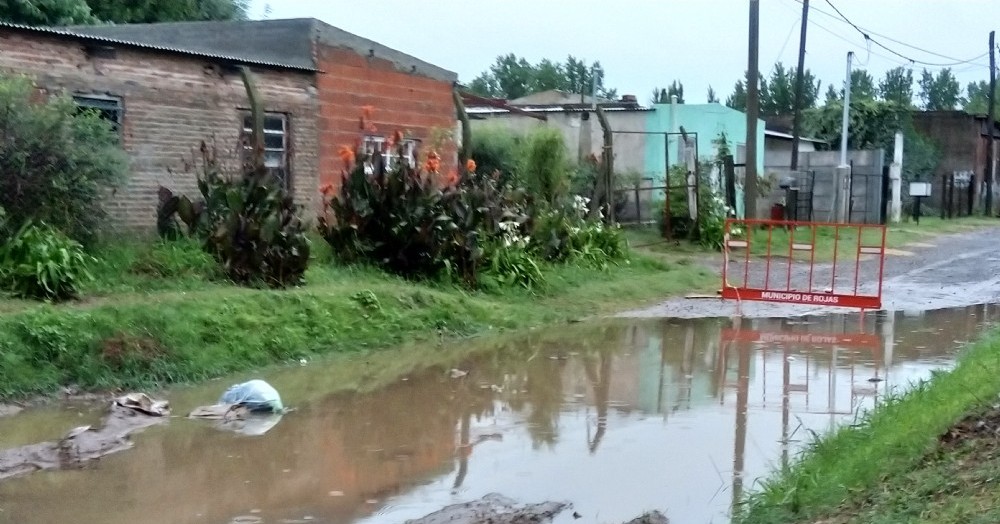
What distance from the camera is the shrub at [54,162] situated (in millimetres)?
13016

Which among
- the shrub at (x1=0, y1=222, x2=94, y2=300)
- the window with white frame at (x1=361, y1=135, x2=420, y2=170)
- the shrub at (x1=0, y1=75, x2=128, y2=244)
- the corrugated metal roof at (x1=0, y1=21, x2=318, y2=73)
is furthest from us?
the window with white frame at (x1=361, y1=135, x2=420, y2=170)

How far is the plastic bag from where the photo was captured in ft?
34.2

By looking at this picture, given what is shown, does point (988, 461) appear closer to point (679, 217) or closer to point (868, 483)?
point (868, 483)

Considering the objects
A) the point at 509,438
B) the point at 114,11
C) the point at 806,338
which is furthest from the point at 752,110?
the point at 509,438

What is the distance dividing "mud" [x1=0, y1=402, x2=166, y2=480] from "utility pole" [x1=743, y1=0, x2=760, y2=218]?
19.0 m

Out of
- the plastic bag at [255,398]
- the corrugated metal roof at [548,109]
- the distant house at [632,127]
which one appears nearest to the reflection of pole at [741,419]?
the plastic bag at [255,398]

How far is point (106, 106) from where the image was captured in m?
16.2

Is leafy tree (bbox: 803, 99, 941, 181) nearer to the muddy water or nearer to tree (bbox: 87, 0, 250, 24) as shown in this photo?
tree (bbox: 87, 0, 250, 24)

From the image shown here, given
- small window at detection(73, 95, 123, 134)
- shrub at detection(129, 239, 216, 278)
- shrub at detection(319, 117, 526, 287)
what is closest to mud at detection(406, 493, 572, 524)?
shrub at detection(129, 239, 216, 278)

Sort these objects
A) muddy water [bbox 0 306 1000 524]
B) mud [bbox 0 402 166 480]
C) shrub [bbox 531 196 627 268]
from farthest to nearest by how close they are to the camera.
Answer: shrub [bbox 531 196 627 268] → mud [bbox 0 402 166 480] → muddy water [bbox 0 306 1000 524]

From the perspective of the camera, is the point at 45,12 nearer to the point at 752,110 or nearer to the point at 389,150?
the point at 389,150

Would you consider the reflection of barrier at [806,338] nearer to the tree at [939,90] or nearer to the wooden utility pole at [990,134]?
the wooden utility pole at [990,134]

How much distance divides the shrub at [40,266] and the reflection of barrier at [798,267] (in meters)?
9.67

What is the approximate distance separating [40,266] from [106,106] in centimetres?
454
